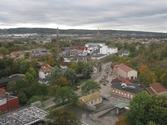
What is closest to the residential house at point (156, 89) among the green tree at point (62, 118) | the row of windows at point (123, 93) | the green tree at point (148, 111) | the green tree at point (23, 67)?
the row of windows at point (123, 93)

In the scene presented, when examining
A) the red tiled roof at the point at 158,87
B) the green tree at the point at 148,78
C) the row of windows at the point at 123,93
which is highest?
the green tree at the point at 148,78

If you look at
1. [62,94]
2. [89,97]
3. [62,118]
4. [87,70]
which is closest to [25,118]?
[62,118]

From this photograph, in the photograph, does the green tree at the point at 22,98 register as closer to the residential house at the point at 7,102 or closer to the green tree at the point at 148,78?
the residential house at the point at 7,102

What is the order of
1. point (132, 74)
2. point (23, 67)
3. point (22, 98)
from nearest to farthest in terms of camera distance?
point (22, 98), point (23, 67), point (132, 74)

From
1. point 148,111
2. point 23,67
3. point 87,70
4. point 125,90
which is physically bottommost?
point 125,90

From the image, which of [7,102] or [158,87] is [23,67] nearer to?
[7,102]

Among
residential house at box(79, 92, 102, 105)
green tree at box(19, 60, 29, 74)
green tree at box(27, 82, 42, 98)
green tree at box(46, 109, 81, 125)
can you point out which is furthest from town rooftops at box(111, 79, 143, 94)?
green tree at box(19, 60, 29, 74)

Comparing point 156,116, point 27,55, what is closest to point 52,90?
point 156,116

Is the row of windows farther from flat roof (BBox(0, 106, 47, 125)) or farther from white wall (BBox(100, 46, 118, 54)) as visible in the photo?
white wall (BBox(100, 46, 118, 54))
